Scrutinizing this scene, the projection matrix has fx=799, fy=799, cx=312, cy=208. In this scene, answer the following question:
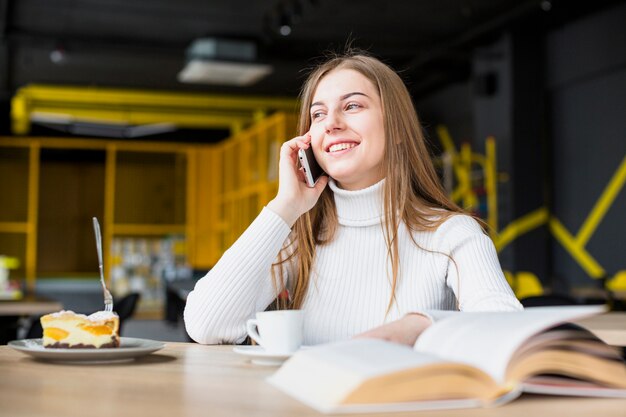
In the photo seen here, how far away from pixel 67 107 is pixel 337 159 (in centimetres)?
1155

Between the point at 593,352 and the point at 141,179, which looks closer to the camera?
the point at 593,352

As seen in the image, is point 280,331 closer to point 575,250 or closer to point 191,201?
point 575,250

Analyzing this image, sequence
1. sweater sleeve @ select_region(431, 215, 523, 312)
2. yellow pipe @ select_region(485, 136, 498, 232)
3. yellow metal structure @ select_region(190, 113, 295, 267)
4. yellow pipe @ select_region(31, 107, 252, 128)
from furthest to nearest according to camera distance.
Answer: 1. yellow pipe @ select_region(31, 107, 252, 128)
2. yellow metal structure @ select_region(190, 113, 295, 267)
3. yellow pipe @ select_region(485, 136, 498, 232)
4. sweater sleeve @ select_region(431, 215, 523, 312)

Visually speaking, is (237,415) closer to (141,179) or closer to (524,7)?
(524,7)

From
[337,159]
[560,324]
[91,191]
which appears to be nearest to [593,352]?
[560,324]

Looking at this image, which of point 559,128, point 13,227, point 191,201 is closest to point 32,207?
point 13,227

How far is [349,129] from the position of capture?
1.87 meters

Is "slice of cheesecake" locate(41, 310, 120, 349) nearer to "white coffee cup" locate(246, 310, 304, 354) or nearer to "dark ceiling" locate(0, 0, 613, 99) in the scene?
"white coffee cup" locate(246, 310, 304, 354)

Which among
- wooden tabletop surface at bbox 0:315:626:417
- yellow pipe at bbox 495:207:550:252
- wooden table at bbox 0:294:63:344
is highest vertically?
yellow pipe at bbox 495:207:550:252

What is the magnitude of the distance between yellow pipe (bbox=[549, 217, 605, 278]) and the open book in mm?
6534

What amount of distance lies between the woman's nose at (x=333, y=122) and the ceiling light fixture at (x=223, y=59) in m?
7.14

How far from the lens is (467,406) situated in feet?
2.84

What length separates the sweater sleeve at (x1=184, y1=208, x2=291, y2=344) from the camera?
172 centimetres

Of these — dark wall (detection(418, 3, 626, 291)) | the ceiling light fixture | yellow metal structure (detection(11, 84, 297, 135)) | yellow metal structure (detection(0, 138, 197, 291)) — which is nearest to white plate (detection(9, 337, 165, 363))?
dark wall (detection(418, 3, 626, 291))
